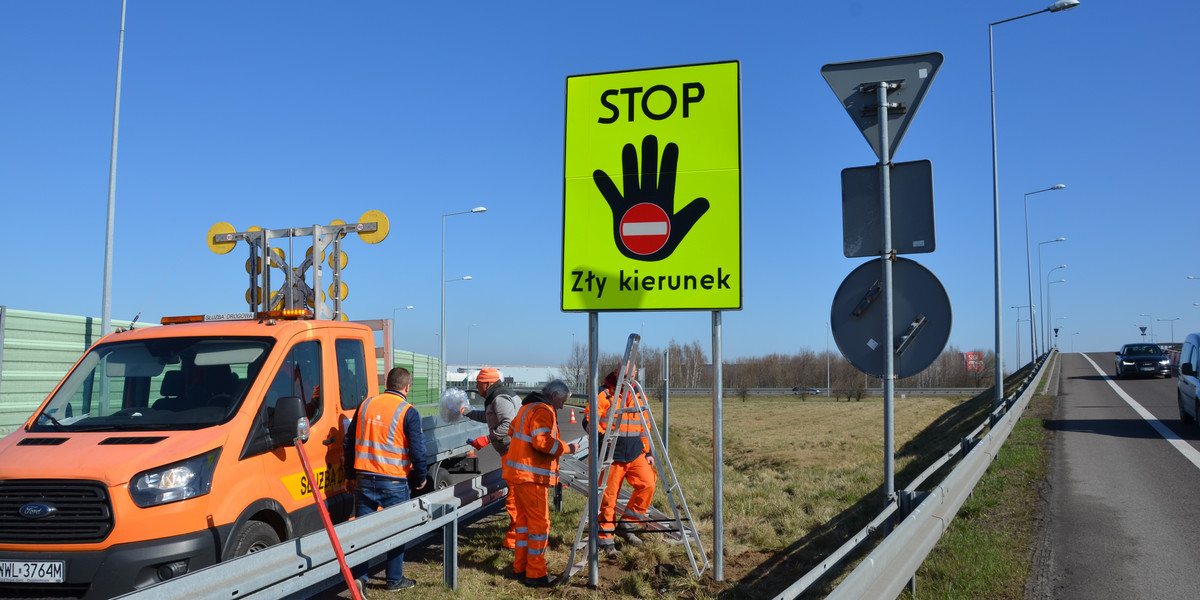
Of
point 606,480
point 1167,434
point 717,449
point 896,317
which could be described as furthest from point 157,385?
point 1167,434

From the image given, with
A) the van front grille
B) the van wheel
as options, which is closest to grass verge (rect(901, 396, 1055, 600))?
the van wheel

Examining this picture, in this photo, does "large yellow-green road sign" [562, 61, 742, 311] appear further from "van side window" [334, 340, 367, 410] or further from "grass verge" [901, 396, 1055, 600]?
"grass verge" [901, 396, 1055, 600]

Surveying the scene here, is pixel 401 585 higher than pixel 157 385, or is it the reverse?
pixel 157 385

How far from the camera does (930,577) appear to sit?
578cm

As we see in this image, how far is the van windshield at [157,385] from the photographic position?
17.4 ft

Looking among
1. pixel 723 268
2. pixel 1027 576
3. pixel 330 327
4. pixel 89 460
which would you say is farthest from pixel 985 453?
pixel 89 460

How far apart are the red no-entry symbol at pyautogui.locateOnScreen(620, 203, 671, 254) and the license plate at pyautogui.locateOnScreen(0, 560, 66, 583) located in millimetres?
4194

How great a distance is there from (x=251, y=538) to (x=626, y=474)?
3.86 meters

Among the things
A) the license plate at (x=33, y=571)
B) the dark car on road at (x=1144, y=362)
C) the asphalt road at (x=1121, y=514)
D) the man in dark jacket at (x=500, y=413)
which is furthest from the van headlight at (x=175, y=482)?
the dark car on road at (x=1144, y=362)

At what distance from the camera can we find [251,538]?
512 cm

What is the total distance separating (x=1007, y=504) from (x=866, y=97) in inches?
202

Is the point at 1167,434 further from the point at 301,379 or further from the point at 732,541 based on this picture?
the point at 301,379

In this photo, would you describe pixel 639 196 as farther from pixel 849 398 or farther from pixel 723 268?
pixel 849 398

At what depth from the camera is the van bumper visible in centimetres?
441
